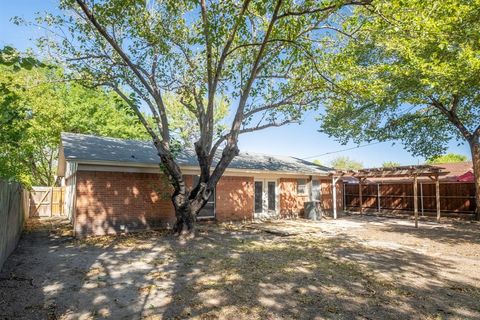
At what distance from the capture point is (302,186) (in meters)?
19.5

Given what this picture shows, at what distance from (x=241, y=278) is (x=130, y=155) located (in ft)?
28.5

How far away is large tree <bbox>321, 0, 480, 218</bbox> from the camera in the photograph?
9.28 m

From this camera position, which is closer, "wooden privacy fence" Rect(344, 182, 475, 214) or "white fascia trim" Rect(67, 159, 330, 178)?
"white fascia trim" Rect(67, 159, 330, 178)

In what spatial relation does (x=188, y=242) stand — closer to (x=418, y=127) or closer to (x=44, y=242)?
(x=44, y=242)

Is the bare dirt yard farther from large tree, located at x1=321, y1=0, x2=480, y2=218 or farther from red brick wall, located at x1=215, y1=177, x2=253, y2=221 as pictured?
large tree, located at x1=321, y1=0, x2=480, y2=218

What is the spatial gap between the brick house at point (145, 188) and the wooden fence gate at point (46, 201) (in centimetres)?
223

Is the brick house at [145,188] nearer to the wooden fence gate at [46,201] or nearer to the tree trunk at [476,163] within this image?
the wooden fence gate at [46,201]

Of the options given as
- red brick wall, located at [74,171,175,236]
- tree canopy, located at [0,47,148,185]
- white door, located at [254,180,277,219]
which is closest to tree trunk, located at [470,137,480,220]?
white door, located at [254,180,277,219]

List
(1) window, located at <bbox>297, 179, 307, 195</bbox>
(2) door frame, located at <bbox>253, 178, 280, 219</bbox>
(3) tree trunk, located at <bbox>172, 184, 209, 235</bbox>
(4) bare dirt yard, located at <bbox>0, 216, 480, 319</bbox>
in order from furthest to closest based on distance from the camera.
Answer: (1) window, located at <bbox>297, 179, 307, 195</bbox> < (2) door frame, located at <bbox>253, 178, 280, 219</bbox> < (3) tree trunk, located at <bbox>172, 184, 209, 235</bbox> < (4) bare dirt yard, located at <bbox>0, 216, 480, 319</bbox>

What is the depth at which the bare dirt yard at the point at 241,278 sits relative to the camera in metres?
4.92

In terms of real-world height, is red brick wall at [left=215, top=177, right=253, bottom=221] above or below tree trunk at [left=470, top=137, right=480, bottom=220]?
below

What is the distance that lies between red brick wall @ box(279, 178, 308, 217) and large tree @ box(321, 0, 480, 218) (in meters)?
4.56

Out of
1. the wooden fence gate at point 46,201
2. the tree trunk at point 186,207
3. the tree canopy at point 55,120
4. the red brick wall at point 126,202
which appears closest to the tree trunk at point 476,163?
the red brick wall at point 126,202

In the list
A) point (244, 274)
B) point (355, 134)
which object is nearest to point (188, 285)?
point (244, 274)
